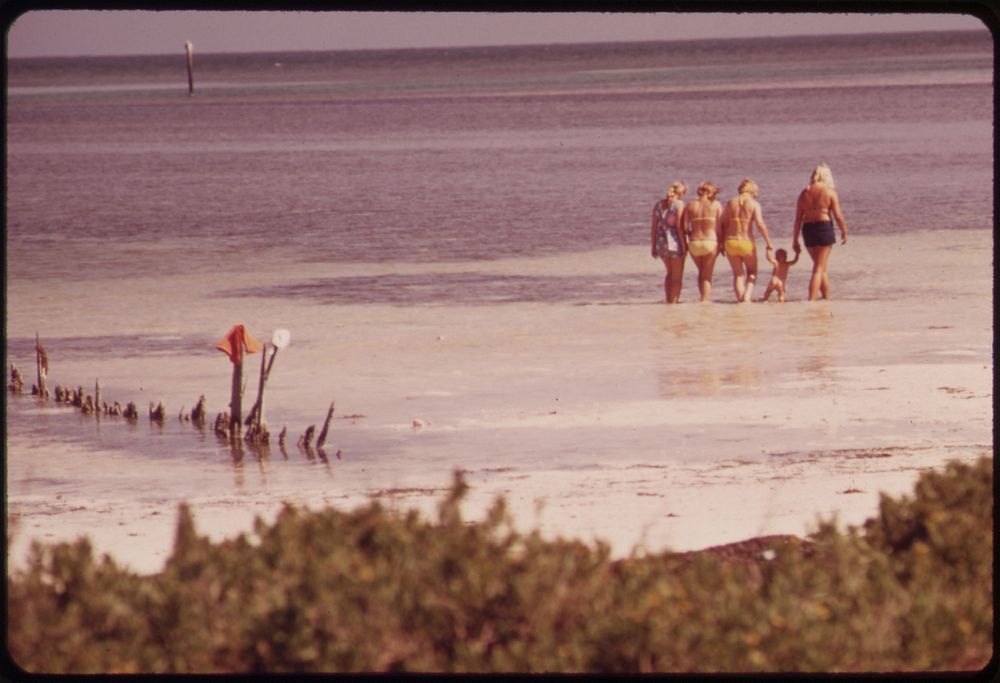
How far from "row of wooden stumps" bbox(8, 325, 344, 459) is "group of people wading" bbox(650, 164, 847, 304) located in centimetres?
630

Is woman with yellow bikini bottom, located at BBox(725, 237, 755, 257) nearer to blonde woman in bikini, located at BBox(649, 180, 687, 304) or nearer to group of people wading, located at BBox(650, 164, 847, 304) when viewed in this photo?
group of people wading, located at BBox(650, 164, 847, 304)

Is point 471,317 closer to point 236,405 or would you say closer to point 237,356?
point 236,405

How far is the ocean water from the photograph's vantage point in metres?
11.6

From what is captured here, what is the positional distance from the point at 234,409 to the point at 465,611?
6.56 metres

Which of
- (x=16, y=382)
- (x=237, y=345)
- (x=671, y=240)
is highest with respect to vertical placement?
(x=671, y=240)

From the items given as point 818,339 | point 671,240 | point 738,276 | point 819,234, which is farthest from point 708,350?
point 738,276

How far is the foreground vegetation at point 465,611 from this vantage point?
5.55 meters

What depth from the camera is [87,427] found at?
512 inches

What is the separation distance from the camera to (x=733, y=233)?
1820 centimetres

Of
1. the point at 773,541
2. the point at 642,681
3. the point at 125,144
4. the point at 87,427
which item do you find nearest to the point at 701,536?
the point at 773,541

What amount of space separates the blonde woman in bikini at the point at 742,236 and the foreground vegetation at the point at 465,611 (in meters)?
12.0

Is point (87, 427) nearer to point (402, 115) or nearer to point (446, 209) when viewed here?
point (446, 209)

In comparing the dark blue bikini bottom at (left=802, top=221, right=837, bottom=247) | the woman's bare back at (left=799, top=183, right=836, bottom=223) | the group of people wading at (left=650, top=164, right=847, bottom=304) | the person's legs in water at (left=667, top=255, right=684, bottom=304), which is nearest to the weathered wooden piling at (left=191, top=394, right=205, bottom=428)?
the group of people wading at (left=650, top=164, right=847, bottom=304)

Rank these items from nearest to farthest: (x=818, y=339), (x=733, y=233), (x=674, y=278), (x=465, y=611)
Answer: (x=465, y=611) → (x=818, y=339) → (x=733, y=233) → (x=674, y=278)
